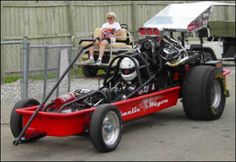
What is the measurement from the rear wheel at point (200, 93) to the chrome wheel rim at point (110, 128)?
1972 millimetres

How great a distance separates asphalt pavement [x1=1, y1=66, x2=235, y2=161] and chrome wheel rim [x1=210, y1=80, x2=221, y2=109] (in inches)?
12.3

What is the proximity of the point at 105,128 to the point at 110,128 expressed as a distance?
0.10 m

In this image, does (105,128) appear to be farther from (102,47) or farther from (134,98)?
(102,47)

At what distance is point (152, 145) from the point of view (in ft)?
24.7

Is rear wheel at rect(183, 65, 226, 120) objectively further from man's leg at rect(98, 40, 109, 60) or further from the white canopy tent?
man's leg at rect(98, 40, 109, 60)

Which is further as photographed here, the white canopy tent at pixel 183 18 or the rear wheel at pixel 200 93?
the white canopy tent at pixel 183 18

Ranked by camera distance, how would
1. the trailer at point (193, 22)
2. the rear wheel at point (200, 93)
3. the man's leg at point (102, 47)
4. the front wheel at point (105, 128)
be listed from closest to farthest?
the front wheel at point (105, 128), the rear wheel at point (200, 93), the trailer at point (193, 22), the man's leg at point (102, 47)

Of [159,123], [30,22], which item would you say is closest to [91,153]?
[159,123]

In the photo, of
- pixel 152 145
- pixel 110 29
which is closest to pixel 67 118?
pixel 152 145

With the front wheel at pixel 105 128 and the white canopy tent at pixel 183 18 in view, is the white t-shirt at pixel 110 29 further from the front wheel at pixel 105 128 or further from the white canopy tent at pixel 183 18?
the front wheel at pixel 105 128

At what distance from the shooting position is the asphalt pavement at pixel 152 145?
6.95m

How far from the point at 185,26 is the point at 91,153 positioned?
12.5ft

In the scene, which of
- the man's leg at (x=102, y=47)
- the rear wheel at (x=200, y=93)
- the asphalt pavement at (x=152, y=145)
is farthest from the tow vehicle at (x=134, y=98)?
the man's leg at (x=102, y=47)

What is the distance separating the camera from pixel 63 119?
272 inches
